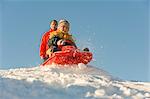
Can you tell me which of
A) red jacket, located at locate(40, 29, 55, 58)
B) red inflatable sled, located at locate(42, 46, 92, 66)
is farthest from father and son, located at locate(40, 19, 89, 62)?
red inflatable sled, located at locate(42, 46, 92, 66)

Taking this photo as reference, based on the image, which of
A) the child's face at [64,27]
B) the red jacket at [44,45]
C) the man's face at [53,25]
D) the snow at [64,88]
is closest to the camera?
the snow at [64,88]

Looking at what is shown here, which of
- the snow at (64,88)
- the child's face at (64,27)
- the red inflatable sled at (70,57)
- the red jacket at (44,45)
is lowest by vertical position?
the snow at (64,88)

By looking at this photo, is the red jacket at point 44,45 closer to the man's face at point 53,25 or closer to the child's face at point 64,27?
the man's face at point 53,25

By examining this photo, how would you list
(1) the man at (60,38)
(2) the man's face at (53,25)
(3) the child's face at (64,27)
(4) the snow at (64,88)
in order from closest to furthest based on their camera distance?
(4) the snow at (64,88) < (1) the man at (60,38) < (3) the child's face at (64,27) < (2) the man's face at (53,25)

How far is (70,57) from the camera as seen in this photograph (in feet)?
35.7

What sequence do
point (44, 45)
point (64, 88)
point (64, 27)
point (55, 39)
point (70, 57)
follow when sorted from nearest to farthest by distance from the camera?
1. point (64, 88)
2. point (70, 57)
3. point (55, 39)
4. point (64, 27)
5. point (44, 45)

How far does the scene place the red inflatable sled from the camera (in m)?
10.9

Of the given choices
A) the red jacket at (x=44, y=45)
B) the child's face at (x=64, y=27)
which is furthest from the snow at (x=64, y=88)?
the red jacket at (x=44, y=45)

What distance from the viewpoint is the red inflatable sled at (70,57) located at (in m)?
10.9

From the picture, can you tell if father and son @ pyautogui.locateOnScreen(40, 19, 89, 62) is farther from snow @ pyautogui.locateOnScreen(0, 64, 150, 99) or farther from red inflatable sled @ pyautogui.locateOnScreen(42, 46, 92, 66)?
snow @ pyautogui.locateOnScreen(0, 64, 150, 99)

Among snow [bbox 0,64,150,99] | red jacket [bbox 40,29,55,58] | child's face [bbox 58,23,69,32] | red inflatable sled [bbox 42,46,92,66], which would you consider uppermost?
child's face [bbox 58,23,69,32]

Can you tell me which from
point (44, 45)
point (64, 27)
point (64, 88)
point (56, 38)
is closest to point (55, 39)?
point (56, 38)

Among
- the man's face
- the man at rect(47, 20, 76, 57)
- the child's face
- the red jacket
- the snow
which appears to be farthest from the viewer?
the man's face

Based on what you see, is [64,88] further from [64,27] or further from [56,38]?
[64,27]
